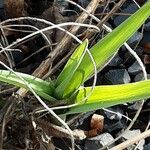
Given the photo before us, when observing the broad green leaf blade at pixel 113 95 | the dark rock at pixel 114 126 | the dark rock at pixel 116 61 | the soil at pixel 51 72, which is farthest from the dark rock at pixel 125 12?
the broad green leaf blade at pixel 113 95

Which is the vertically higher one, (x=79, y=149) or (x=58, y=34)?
(x=58, y=34)

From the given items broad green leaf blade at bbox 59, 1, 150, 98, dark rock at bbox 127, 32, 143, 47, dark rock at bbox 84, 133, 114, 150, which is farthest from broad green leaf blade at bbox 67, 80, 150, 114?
dark rock at bbox 127, 32, 143, 47

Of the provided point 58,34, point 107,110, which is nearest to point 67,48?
point 58,34

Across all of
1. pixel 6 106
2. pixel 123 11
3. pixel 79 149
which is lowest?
pixel 79 149

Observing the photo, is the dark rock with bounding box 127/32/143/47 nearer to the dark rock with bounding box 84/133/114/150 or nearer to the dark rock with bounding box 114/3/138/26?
the dark rock with bounding box 114/3/138/26

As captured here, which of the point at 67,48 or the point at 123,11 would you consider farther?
the point at 123,11

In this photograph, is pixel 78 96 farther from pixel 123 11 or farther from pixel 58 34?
pixel 123 11
